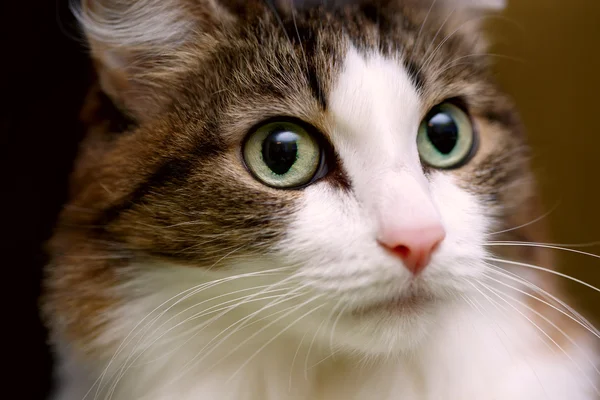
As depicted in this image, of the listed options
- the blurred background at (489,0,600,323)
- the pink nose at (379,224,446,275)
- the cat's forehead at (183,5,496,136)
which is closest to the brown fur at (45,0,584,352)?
the cat's forehead at (183,5,496,136)

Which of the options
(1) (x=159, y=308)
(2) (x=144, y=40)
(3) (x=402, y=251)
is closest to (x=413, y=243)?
(3) (x=402, y=251)

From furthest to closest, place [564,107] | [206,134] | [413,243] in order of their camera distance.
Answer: [564,107]
[206,134]
[413,243]

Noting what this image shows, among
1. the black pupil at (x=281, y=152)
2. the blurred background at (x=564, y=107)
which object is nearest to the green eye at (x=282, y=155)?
the black pupil at (x=281, y=152)

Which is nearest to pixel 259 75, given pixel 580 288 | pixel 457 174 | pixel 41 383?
pixel 457 174

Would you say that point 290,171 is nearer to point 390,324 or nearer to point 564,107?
point 390,324

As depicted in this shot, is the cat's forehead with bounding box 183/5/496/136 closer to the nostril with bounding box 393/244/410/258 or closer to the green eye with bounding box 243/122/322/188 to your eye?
the green eye with bounding box 243/122/322/188

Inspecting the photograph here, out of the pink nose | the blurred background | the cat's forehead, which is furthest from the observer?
the blurred background

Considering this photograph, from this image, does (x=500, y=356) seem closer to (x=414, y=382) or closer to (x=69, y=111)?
(x=414, y=382)

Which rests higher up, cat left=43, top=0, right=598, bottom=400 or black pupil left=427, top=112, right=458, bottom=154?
black pupil left=427, top=112, right=458, bottom=154
